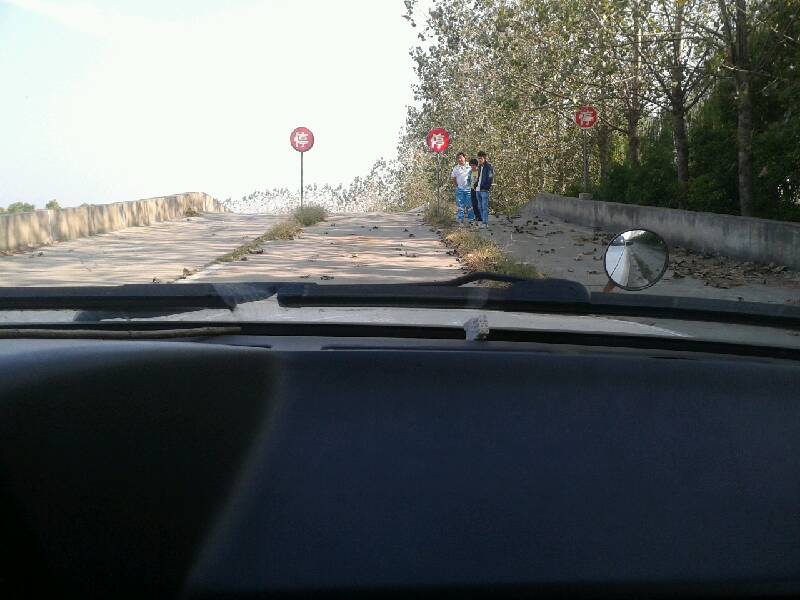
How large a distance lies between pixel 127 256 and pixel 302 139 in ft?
37.6

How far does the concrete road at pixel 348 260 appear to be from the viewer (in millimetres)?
13148

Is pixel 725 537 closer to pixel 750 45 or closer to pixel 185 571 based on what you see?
pixel 185 571

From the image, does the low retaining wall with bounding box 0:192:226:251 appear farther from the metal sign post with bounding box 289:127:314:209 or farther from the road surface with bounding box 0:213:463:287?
the metal sign post with bounding box 289:127:314:209

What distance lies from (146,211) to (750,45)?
1855 cm

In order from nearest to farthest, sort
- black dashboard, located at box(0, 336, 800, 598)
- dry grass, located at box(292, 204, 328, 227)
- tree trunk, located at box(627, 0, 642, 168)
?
black dashboard, located at box(0, 336, 800, 598) < tree trunk, located at box(627, 0, 642, 168) < dry grass, located at box(292, 204, 328, 227)

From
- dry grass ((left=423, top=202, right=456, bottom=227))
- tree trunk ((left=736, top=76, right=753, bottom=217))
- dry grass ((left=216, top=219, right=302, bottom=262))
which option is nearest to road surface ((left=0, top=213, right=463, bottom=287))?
dry grass ((left=216, top=219, right=302, bottom=262))

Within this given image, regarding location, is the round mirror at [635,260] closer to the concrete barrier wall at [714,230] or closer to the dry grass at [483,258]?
the dry grass at [483,258]

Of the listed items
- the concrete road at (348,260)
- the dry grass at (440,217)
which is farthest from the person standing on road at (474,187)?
the concrete road at (348,260)

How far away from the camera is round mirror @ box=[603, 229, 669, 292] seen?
3.52 metres

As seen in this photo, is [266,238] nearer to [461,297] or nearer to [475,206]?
[475,206]

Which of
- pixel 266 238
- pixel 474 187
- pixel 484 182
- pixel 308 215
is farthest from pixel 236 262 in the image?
pixel 308 215

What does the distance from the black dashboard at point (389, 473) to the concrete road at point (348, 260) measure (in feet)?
32.4

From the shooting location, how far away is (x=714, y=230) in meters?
16.8

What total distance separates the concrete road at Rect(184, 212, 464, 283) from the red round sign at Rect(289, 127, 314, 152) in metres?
4.54
